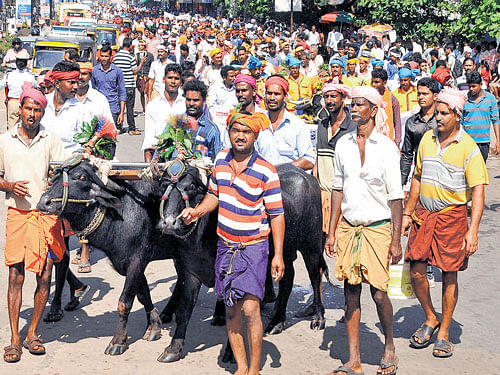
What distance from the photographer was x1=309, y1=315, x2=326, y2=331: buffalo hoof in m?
7.20

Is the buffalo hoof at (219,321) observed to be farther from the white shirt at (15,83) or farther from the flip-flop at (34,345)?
the white shirt at (15,83)

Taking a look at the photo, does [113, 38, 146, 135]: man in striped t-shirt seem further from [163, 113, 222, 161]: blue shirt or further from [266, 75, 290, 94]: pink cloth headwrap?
[266, 75, 290, 94]: pink cloth headwrap

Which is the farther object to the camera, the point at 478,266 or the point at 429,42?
the point at 429,42

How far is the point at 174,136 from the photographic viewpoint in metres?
6.45

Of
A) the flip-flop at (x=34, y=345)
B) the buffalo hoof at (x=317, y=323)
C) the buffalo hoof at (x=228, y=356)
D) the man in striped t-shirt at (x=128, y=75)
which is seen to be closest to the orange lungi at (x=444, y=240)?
the buffalo hoof at (x=317, y=323)

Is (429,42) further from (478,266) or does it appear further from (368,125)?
(368,125)

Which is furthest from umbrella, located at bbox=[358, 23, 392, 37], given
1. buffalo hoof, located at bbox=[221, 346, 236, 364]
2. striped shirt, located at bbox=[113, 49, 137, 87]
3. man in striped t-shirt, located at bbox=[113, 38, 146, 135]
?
buffalo hoof, located at bbox=[221, 346, 236, 364]

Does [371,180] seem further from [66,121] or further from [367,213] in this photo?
[66,121]

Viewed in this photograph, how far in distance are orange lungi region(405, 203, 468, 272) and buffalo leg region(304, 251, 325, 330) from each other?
0.98m

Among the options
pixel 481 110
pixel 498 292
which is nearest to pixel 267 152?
pixel 498 292

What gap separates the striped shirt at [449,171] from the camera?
6.48 metres

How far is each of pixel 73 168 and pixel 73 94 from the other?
5.89ft

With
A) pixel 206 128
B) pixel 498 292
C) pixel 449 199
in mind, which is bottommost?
pixel 498 292

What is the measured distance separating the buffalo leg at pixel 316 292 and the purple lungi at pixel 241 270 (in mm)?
1634
